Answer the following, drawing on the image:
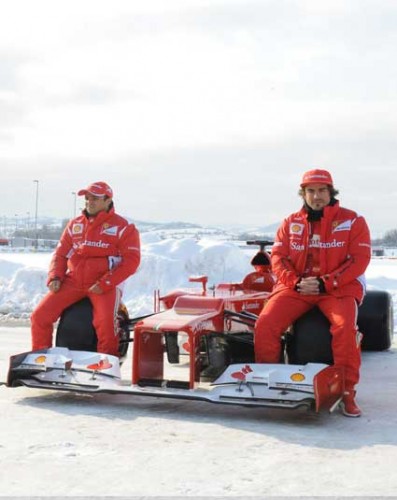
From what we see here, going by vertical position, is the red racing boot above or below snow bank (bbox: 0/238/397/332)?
below

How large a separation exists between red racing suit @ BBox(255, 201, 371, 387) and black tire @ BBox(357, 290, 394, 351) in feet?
8.22

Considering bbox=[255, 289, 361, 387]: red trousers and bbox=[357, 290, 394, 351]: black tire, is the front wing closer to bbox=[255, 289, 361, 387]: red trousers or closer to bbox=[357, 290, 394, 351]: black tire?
bbox=[255, 289, 361, 387]: red trousers

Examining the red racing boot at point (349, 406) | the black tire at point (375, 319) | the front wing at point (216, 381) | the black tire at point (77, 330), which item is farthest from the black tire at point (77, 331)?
the black tire at point (375, 319)

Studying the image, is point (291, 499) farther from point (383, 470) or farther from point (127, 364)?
point (127, 364)

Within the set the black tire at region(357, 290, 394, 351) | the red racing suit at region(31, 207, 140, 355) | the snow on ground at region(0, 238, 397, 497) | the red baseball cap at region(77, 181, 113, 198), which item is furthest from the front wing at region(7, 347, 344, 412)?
the black tire at region(357, 290, 394, 351)

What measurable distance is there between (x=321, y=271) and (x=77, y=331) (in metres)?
2.13

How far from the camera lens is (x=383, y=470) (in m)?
4.07

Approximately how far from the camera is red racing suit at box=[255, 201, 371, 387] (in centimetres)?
553

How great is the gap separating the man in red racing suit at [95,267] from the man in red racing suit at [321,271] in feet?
4.34

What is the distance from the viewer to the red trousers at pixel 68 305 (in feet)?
20.2

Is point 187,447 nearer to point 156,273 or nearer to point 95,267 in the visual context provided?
point 95,267

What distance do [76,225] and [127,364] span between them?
70.2 inches

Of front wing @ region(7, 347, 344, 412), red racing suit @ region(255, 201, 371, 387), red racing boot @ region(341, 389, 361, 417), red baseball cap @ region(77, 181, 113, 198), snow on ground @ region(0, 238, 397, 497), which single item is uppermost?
red baseball cap @ region(77, 181, 113, 198)

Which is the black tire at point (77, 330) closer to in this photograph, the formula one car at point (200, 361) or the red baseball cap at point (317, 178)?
the formula one car at point (200, 361)
